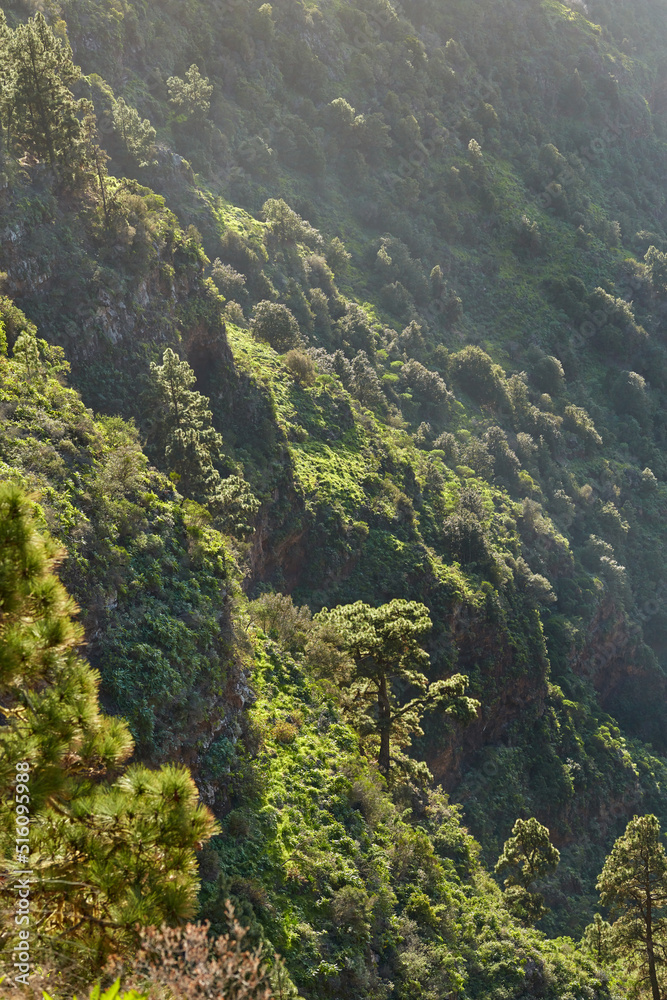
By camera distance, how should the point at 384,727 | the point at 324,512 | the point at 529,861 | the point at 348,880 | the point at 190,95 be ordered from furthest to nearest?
1. the point at 190,95
2. the point at 324,512
3. the point at 529,861
4. the point at 384,727
5. the point at 348,880

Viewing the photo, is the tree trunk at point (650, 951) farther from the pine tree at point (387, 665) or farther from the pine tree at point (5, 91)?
the pine tree at point (5, 91)

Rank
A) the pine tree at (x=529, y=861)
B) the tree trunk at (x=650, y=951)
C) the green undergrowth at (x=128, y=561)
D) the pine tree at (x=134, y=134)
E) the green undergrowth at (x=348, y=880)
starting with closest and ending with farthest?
the green undergrowth at (x=348, y=880)
the green undergrowth at (x=128, y=561)
the tree trunk at (x=650, y=951)
the pine tree at (x=529, y=861)
the pine tree at (x=134, y=134)

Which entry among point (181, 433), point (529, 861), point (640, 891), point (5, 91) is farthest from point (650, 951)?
point (5, 91)

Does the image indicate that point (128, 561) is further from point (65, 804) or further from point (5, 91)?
point (5, 91)

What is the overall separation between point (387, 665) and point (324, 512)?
1342 cm

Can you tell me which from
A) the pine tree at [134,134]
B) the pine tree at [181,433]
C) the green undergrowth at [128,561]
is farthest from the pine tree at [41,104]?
the pine tree at [134,134]

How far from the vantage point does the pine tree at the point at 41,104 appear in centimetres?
3069

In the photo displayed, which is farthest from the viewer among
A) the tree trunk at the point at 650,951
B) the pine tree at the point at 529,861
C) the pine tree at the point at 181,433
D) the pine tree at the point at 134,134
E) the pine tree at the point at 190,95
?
the pine tree at the point at 190,95

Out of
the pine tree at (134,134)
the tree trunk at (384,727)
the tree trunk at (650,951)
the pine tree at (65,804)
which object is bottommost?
the tree trunk at (650,951)

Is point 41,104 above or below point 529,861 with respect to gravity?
above

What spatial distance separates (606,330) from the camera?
8294 cm

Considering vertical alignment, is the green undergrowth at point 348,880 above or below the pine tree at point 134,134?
below

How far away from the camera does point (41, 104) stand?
31.1m

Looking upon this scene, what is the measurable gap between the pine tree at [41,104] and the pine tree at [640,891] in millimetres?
37891
